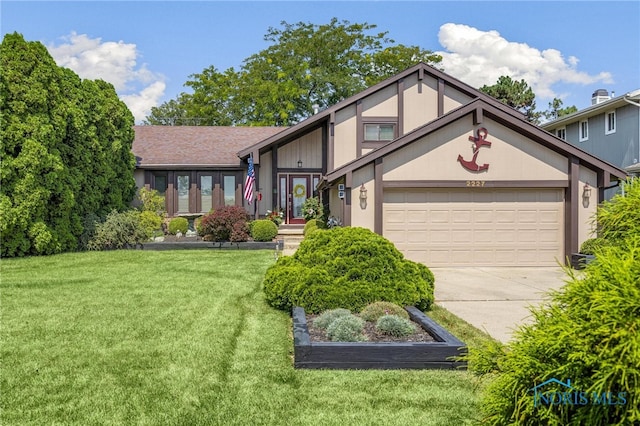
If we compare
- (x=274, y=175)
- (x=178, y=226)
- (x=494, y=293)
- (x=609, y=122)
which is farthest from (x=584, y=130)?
(x=178, y=226)

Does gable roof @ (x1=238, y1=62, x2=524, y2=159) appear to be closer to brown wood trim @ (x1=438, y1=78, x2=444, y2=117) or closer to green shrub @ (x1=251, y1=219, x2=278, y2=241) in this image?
brown wood trim @ (x1=438, y1=78, x2=444, y2=117)

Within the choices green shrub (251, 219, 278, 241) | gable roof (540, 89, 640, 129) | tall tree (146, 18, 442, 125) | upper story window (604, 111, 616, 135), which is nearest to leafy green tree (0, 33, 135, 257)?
green shrub (251, 219, 278, 241)

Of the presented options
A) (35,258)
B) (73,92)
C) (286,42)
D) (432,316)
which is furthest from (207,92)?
(432,316)

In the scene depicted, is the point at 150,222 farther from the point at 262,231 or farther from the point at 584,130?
the point at 584,130

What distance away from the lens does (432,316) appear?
7062mm

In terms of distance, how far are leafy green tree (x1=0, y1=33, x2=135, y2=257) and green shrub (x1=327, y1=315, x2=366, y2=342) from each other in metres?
11.5

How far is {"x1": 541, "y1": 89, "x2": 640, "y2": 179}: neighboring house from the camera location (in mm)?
20062

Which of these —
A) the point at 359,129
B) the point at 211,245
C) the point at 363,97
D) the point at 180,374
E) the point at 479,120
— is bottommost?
the point at 180,374

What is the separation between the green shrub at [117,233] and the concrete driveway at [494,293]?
10017 mm

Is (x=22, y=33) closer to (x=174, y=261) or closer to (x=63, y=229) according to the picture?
(x=63, y=229)

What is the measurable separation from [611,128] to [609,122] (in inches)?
14.0

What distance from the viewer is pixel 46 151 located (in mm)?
13867

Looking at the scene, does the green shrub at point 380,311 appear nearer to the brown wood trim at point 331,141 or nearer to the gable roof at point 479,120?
the gable roof at point 479,120

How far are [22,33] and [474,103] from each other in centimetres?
1328
